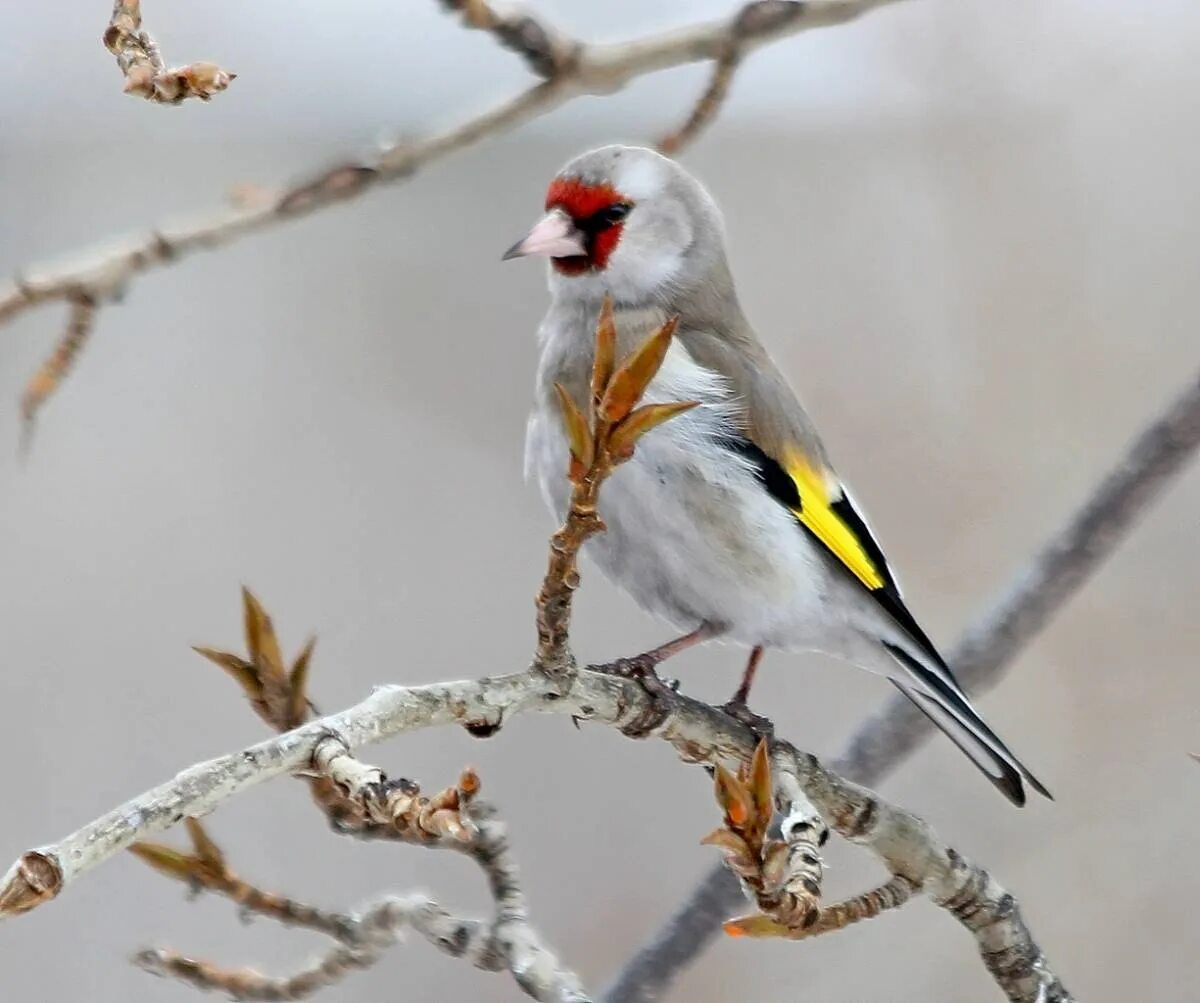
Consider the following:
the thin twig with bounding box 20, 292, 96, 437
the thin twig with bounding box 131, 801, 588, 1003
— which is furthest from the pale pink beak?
the thin twig with bounding box 131, 801, 588, 1003

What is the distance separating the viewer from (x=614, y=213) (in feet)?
3.67

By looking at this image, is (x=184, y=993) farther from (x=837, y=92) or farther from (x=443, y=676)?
(x=837, y=92)

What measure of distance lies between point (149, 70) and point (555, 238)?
0.45m

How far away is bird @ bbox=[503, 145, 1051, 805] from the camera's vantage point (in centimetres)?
100

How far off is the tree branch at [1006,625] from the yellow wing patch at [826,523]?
0.29 feet

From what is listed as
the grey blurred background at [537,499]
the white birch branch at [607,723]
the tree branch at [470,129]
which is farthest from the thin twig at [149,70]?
the grey blurred background at [537,499]

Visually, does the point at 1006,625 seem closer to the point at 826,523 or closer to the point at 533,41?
the point at 826,523

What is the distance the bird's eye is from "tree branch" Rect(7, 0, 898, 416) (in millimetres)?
267

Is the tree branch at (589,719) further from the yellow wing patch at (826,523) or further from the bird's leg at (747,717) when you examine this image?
the yellow wing patch at (826,523)

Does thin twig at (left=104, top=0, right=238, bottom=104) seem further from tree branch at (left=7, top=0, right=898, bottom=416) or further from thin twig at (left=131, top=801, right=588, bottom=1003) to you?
thin twig at (left=131, top=801, right=588, bottom=1003)

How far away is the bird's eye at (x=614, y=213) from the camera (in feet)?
3.67

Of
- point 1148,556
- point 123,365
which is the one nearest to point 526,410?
point 123,365

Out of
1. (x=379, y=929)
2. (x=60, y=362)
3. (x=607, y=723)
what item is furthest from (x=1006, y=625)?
(x=60, y=362)

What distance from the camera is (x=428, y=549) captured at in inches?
71.5
